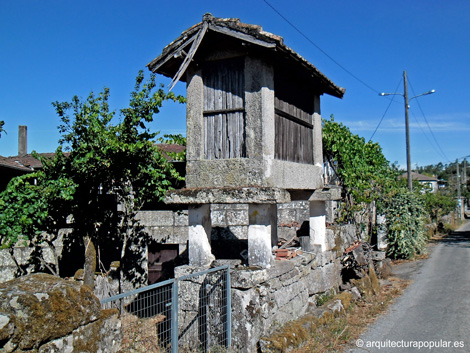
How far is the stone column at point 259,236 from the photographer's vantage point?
17.7ft

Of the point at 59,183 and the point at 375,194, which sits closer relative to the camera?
the point at 59,183

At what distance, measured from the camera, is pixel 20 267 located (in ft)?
25.3

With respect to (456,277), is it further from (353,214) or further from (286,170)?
(286,170)

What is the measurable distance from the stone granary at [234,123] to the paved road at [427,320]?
2.22 metres

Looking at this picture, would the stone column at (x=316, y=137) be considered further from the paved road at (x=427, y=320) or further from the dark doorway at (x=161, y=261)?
the dark doorway at (x=161, y=261)

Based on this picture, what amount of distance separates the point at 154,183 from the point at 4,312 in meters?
4.90

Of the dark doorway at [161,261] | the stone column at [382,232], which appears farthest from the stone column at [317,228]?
the stone column at [382,232]

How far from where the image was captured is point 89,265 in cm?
730

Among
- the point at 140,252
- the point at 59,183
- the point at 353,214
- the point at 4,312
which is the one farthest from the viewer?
the point at 353,214

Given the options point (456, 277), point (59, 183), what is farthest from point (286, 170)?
point (456, 277)

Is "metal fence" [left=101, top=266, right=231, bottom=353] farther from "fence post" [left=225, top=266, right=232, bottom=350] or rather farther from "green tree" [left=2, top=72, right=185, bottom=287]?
"green tree" [left=2, top=72, right=185, bottom=287]

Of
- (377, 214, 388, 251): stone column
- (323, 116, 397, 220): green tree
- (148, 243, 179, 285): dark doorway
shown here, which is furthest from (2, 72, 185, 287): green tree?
(377, 214, 388, 251): stone column

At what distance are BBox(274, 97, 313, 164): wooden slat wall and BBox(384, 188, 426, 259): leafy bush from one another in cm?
753

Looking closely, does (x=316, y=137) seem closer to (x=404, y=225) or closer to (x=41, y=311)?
(x=41, y=311)
